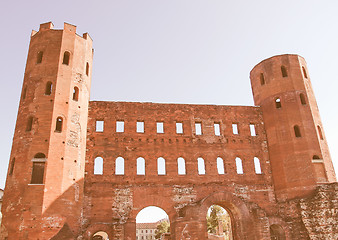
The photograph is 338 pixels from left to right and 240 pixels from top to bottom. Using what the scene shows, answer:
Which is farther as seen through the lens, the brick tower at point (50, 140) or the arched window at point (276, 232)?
the arched window at point (276, 232)

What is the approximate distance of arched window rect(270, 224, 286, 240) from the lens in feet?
63.6

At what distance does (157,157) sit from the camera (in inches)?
786

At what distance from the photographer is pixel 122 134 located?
20.2 m

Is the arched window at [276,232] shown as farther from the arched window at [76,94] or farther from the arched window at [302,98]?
the arched window at [76,94]

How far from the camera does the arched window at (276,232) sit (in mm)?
19383

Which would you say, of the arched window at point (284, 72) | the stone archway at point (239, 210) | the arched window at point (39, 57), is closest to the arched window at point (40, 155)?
the arched window at point (39, 57)

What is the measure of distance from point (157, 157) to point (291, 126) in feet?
31.4

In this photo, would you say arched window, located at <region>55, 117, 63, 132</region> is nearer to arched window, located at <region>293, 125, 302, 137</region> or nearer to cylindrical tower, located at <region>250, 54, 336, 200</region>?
cylindrical tower, located at <region>250, 54, 336, 200</region>

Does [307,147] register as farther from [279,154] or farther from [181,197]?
[181,197]

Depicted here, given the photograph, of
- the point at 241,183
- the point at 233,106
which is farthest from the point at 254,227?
the point at 233,106

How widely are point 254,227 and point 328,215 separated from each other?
4364 mm

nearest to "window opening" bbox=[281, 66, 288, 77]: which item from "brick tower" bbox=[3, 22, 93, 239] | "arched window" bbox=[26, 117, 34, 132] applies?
"brick tower" bbox=[3, 22, 93, 239]

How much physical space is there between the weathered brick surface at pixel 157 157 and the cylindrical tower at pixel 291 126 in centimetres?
7

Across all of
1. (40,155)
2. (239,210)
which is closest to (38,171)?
(40,155)
